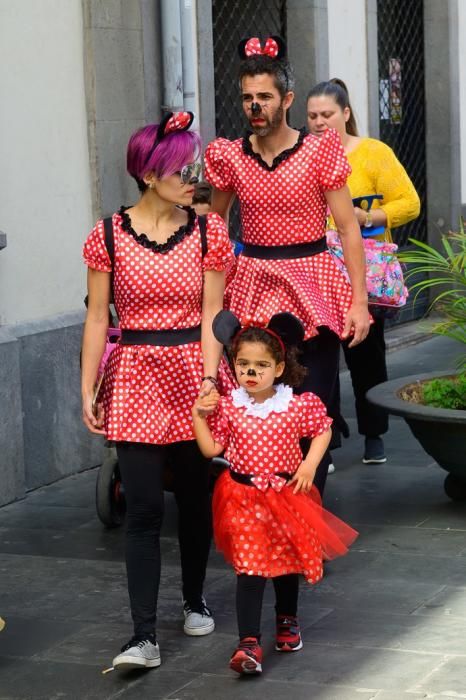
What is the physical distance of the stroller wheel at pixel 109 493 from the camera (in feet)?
23.0

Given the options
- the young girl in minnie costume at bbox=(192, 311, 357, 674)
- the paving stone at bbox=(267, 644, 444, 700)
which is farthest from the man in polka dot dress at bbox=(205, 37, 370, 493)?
the paving stone at bbox=(267, 644, 444, 700)

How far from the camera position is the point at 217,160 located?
6125 mm

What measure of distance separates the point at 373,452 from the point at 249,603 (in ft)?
10.9

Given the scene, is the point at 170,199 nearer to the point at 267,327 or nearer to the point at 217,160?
the point at 267,327

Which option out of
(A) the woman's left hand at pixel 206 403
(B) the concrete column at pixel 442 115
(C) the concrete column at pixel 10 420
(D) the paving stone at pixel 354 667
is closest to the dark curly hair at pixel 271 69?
(A) the woman's left hand at pixel 206 403

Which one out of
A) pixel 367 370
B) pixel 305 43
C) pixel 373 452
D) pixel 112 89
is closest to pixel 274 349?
pixel 367 370

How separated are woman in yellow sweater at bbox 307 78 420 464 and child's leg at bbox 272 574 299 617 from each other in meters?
1.98

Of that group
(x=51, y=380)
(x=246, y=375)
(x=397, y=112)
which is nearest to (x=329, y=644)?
(x=246, y=375)

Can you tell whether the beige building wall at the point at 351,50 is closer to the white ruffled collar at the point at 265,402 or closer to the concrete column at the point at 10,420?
the concrete column at the point at 10,420

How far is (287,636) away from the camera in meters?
5.21

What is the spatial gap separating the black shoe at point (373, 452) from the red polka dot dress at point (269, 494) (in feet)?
10.4

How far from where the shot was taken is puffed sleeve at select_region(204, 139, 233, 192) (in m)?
6.10

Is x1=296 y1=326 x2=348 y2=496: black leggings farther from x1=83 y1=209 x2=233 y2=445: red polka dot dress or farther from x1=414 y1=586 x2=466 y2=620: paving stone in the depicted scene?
x1=83 y1=209 x2=233 y2=445: red polka dot dress

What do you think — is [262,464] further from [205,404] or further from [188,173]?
[188,173]
